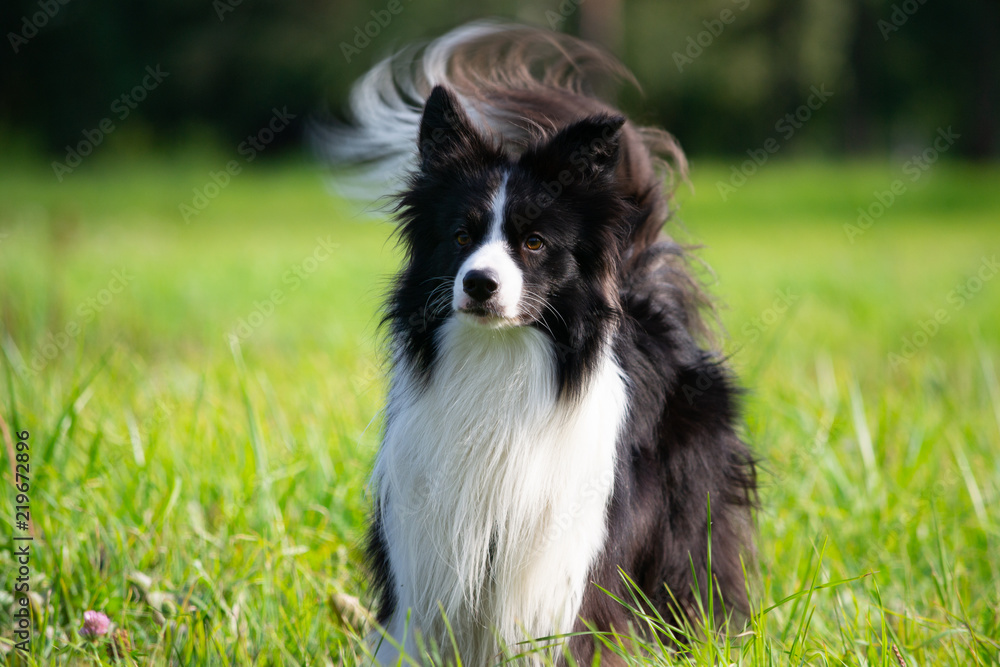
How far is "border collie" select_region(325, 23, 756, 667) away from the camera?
8.39 feet

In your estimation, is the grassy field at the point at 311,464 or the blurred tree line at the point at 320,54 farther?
the blurred tree line at the point at 320,54

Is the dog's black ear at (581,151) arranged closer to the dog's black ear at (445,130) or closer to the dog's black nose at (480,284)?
the dog's black ear at (445,130)

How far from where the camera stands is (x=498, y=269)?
2.39 metres

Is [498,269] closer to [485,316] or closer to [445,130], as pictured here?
[485,316]

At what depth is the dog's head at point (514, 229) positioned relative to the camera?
2477 millimetres

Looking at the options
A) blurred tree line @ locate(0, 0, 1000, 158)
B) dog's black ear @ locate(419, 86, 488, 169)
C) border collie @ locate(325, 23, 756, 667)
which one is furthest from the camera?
blurred tree line @ locate(0, 0, 1000, 158)

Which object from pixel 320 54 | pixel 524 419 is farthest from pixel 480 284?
pixel 320 54

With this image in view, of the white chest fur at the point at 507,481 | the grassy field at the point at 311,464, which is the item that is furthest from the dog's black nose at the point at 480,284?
the grassy field at the point at 311,464

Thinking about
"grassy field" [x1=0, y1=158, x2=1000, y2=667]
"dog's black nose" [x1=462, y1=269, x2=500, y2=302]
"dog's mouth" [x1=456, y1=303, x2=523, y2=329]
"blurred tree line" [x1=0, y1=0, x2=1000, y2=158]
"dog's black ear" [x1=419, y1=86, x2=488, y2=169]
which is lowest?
"grassy field" [x1=0, y1=158, x2=1000, y2=667]

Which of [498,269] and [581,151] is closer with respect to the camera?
[498,269]

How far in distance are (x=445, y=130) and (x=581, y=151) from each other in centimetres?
45

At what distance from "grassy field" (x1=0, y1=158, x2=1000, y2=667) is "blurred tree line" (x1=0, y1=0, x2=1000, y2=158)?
1579cm

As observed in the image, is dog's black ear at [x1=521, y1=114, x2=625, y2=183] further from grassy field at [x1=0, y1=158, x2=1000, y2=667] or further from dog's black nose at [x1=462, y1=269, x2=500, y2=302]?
grassy field at [x1=0, y1=158, x2=1000, y2=667]

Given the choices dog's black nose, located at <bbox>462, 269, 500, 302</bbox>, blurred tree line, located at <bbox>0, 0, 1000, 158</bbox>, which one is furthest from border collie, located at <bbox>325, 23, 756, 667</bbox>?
blurred tree line, located at <bbox>0, 0, 1000, 158</bbox>
